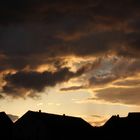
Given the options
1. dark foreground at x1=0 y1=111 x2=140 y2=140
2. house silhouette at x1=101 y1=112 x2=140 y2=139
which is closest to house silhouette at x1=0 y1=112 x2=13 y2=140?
dark foreground at x1=0 y1=111 x2=140 y2=140

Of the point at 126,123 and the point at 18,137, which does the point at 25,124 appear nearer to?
the point at 18,137

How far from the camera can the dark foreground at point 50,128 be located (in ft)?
209

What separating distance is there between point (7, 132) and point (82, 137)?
13.2 metres

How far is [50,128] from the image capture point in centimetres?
6506

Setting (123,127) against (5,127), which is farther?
(5,127)

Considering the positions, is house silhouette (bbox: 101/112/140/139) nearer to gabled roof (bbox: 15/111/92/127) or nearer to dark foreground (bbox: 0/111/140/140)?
dark foreground (bbox: 0/111/140/140)

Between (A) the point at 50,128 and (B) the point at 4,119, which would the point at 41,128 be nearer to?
(A) the point at 50,128

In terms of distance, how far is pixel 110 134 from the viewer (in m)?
65.9

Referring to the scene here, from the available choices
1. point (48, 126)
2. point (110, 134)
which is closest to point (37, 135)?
point (48, 126)

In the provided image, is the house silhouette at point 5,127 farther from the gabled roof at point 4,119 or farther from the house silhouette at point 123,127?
the house silhouette at point 123,127

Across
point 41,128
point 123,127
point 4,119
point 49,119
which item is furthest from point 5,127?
point 123,127

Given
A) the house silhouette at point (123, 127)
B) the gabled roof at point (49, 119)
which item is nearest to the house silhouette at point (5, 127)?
the gabled roof at point (49, 119)

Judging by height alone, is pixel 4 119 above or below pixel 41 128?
above

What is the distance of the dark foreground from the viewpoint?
63.6 meters
